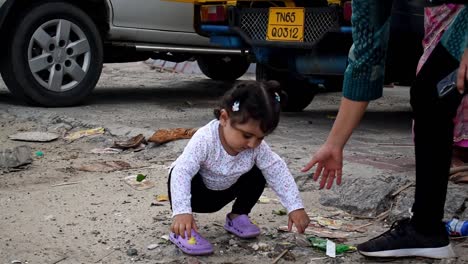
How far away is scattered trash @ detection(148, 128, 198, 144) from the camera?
5.07m

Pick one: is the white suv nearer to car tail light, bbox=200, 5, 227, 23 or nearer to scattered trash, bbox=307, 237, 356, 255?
car tail light, bbox=200, 5, 227, 23

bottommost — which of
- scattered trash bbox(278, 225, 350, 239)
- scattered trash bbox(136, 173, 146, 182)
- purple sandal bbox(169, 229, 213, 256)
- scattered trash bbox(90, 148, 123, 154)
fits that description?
scattered trash bbox(90, 148, 123, 154)

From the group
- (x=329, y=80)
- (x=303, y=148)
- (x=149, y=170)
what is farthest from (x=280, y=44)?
(x=149, y=170)

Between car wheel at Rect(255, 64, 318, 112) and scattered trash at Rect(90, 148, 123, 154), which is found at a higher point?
car wheel at Rect(255, 64, 318, 112)

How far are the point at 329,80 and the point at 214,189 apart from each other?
279cm

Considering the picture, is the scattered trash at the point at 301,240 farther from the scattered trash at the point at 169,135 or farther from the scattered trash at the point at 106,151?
the scattered trash at the point at 106,151

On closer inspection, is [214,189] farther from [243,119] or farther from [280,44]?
[280,44]

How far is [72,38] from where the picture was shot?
22.0ft

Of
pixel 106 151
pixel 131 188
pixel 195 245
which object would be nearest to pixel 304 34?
pixel 106 151

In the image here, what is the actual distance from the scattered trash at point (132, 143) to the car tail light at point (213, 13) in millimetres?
1319

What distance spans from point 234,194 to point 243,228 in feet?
0.48

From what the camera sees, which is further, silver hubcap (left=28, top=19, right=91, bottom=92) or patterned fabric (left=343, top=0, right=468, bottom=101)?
silver hubcap (left=28, top=19, right=91, bottom=92)

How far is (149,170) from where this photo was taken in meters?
4.52

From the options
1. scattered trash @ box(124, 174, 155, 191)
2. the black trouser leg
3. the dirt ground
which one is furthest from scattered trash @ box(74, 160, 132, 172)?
the black trouser leg
